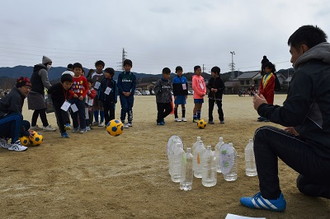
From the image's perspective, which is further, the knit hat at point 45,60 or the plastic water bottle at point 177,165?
the knit hat at point 45,60

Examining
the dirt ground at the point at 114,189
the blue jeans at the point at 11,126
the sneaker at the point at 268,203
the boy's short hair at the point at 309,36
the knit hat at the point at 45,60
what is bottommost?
the dirt ground at the point at 114,189

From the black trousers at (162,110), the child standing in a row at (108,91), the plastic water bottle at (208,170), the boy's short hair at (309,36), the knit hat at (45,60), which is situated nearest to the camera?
the boy's short hair at (309,36)

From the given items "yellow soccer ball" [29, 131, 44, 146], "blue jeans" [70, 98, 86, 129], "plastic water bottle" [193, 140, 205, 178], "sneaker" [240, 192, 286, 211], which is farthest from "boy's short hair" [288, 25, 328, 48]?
"blue jeans" [70, 98, 86, 129]

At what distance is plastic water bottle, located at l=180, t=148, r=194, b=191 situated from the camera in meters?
3.79

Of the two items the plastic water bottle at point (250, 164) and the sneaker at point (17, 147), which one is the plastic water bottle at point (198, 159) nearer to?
the plastic water bottle at point (250, 164)

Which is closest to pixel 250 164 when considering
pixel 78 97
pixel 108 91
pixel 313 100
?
pixel 313 100

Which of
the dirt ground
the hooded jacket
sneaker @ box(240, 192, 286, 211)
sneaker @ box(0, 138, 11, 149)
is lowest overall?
the dirt ground

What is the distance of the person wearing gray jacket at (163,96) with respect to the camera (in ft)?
34.3

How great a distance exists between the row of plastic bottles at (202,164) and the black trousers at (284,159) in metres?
1.00

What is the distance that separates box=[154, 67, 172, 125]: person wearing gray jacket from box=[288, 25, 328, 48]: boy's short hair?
768cm

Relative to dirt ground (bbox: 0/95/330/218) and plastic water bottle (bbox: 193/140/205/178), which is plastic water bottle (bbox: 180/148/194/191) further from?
plastic water bottle (bbox: 193/140/205/178)

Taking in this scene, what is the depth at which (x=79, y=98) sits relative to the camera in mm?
8078

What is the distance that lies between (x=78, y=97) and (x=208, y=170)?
5026mm

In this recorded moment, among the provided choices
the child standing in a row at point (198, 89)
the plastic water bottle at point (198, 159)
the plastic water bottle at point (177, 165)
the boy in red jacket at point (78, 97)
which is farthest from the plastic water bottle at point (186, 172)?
the child standing in a row at point (198, 89)
